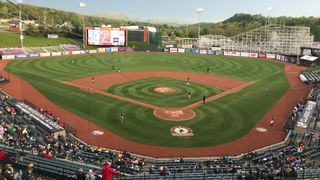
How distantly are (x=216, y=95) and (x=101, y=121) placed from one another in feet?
57.2

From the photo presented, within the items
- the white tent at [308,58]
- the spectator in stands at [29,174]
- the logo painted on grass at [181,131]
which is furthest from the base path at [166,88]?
the white tent at [308,58]

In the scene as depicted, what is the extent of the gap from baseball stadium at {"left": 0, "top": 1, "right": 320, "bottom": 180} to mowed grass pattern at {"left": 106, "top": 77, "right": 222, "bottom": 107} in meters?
0.13

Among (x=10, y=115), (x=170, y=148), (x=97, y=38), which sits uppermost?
(x=97, y=38)

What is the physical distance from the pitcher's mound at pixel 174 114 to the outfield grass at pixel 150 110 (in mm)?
769

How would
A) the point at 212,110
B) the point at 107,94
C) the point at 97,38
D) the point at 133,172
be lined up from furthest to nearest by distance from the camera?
the point at 97,38
the point at 107,94
the point at 212,110
the point at 133,172

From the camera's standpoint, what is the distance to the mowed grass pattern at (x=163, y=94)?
134ft

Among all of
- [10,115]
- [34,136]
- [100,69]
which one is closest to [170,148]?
[34,136]

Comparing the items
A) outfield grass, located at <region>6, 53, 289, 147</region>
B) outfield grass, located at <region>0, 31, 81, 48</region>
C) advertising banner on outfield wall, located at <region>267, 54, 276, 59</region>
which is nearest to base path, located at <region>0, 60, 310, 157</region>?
outfield grass, located at <region>6, 53, 289, 147</region>

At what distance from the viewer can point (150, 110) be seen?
37.0 m

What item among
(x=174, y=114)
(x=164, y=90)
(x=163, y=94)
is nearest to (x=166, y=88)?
(x=164, y=90)

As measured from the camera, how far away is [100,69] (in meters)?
63.5

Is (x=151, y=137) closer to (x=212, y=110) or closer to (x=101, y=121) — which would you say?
(x=101, y=121)

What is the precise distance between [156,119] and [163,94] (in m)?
10.2

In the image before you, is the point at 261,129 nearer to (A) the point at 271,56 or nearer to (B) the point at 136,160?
(B) the point at 136,160
